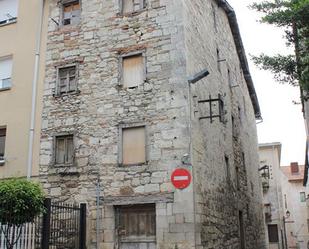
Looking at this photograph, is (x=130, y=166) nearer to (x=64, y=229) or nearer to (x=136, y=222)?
(x=136, y=222)

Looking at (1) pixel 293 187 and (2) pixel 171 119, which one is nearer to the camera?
(2) pixel 171 119

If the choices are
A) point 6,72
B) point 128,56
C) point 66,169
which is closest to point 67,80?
point 128,56

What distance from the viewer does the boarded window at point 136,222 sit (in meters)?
10.8

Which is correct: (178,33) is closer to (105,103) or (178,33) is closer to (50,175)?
(105,103)

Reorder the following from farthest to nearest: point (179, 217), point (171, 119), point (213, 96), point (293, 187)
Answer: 1. point (293, 187)
2. point (213, 96)
3. point (171, 119)
4. point (179, 217)

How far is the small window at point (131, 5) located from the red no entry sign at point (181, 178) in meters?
4.99

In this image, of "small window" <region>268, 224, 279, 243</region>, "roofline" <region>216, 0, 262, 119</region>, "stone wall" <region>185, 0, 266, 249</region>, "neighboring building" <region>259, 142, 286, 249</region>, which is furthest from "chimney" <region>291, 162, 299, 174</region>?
A: "stone wall" <region>185, 0, 266, 249</region>

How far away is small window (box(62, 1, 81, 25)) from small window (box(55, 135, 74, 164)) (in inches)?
145

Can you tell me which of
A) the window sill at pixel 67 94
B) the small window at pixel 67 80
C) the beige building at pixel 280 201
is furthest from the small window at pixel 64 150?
the beige building at pixel 280 201

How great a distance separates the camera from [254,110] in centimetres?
2566

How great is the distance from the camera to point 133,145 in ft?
37.2

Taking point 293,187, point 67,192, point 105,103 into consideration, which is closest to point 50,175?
point 67,192

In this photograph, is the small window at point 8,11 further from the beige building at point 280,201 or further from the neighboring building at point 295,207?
the neighboring building at point 295,207

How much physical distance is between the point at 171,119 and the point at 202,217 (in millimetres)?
2604
